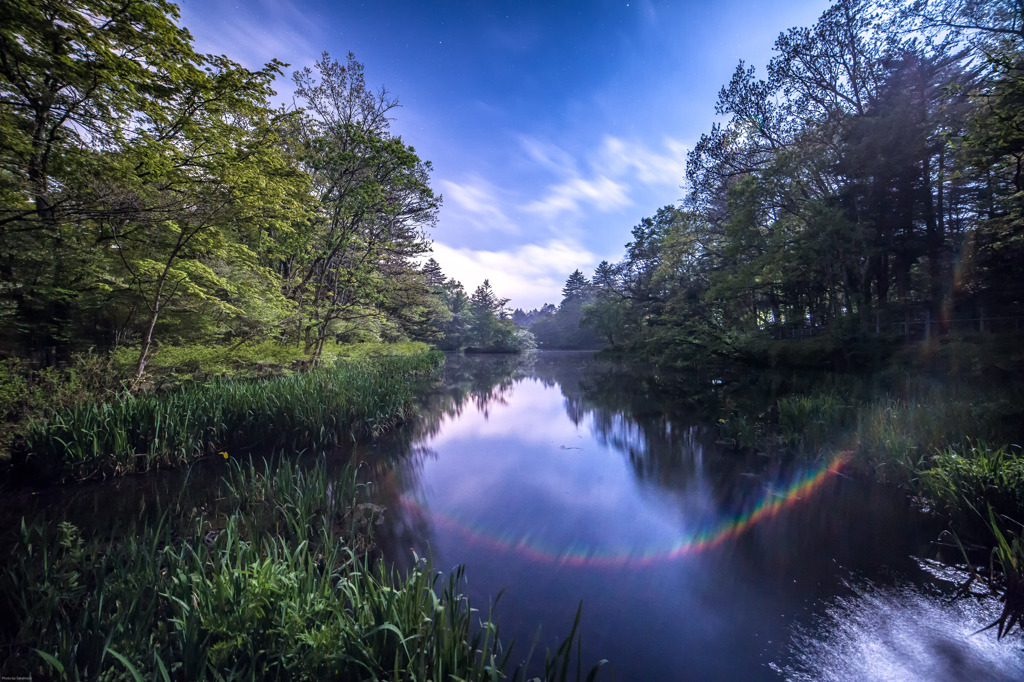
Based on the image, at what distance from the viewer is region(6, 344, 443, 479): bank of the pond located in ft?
16.4

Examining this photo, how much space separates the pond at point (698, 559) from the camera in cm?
266

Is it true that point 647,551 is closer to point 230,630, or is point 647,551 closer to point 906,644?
point 906,644

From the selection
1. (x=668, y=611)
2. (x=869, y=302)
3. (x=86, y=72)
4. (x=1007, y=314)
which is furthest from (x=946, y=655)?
(x=869, y=302)

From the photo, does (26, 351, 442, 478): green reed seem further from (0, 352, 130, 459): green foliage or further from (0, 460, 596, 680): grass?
(0, 460, 596, 680): grass

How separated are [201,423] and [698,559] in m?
7.73

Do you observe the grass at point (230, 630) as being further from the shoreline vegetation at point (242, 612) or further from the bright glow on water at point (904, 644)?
the bright glow on water at point (904, 644)

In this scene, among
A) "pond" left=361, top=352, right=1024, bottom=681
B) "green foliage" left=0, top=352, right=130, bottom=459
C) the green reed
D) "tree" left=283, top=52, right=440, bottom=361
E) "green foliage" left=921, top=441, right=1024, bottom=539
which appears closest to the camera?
"pond" left=361, top=352, right=1024, bottom=681

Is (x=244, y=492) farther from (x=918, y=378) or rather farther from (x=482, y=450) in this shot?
(x=918, y=378)

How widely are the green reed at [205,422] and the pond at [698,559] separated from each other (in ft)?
4.16

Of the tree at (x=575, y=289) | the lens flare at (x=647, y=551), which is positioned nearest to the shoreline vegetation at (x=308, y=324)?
the lens flare at (x=647, y=551)

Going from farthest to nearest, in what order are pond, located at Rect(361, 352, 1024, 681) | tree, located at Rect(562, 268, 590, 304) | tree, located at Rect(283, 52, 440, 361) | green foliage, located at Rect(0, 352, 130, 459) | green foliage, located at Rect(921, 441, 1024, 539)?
tree, located at Rect(562, 268, 590, 304) < tree, located at Rect(283, 52, 440, 361) < green foliage, located at Rect(0, 352, 130, 459) < green foliage, located at Rect(921, 441, 1024, 539) < pond, located at Rect(361, 352, 1024, 681)

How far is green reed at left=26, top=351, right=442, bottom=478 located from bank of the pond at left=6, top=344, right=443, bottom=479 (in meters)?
0.01

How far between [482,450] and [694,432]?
519cm

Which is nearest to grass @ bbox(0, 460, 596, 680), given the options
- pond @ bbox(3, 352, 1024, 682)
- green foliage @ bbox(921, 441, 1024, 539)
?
pond @ bbox(3, 352, 1024, 682)
